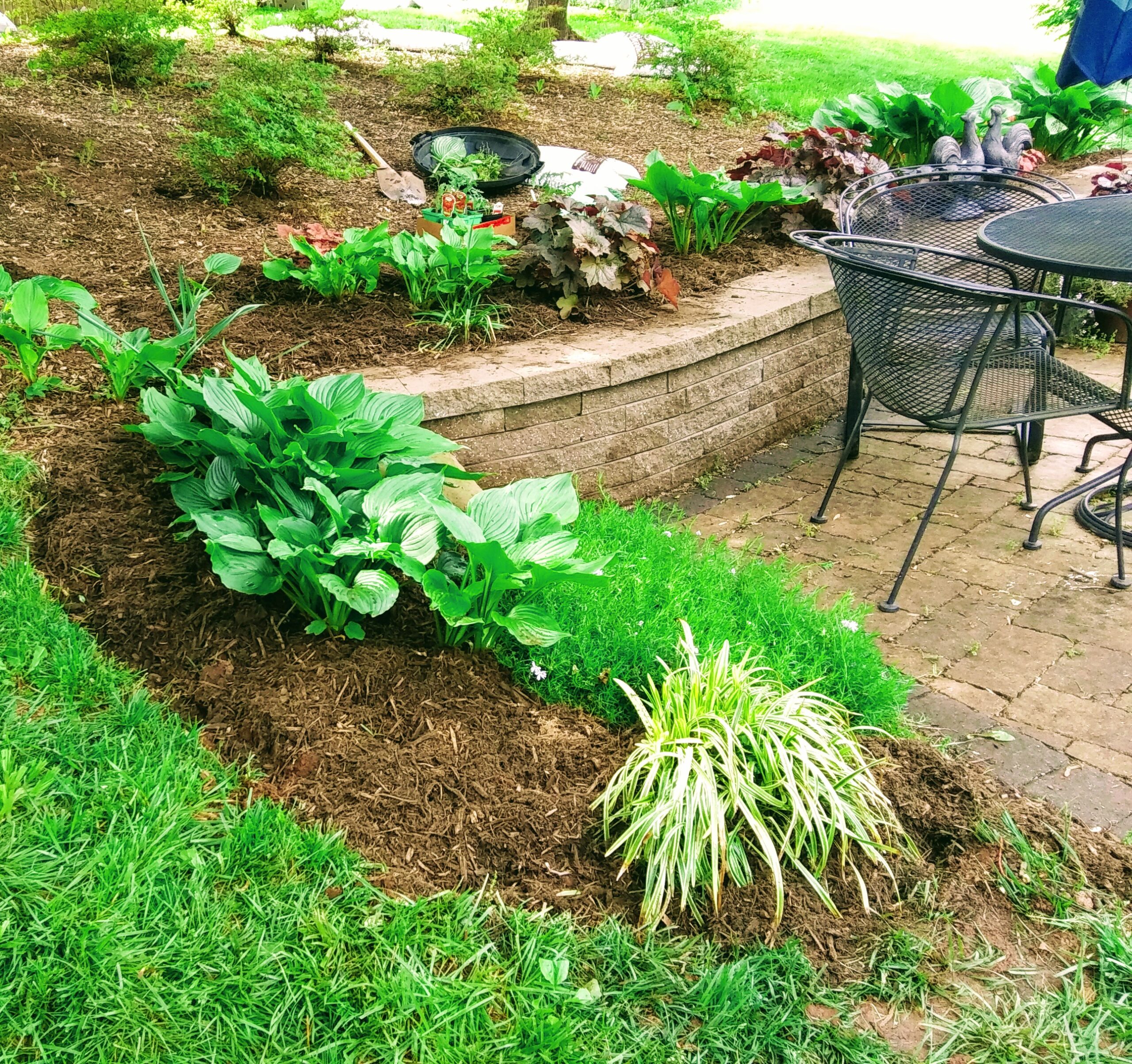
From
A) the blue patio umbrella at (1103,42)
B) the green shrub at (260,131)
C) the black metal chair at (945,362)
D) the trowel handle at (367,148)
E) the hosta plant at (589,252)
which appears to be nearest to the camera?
the black metal chair at (945,362)

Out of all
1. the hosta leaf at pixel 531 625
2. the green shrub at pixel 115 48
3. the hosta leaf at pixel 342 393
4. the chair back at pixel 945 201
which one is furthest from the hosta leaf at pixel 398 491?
the green shrub at pixel 115 48

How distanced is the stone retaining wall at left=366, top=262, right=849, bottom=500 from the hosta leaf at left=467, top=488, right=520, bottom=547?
2.51 feet

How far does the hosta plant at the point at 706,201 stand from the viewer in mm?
4297

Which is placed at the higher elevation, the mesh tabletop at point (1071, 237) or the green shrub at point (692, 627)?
the mesh tabletop at point (1071, 237)

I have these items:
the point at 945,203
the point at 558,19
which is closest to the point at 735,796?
the point at 945,203

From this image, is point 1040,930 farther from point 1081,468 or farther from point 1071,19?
point 1071,19

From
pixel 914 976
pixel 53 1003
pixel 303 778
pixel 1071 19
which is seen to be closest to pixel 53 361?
pixel 303 778

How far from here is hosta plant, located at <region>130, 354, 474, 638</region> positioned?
2.28 meters

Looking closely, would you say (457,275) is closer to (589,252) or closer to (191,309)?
(589,252)

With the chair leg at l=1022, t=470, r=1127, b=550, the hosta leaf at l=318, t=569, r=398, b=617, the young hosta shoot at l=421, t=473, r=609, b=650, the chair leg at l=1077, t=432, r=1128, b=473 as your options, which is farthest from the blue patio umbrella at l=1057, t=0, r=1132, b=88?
the hosta leaf at l=318, t=569, r=398, b=617

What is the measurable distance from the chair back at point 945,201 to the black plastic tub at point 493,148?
2.19 metres

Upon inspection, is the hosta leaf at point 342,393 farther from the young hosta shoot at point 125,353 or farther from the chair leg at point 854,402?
the chair leg at point 854,402

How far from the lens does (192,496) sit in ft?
8.45

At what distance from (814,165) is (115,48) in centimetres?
464
